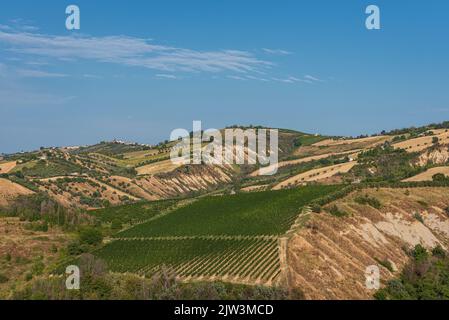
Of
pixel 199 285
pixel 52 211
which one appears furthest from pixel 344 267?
pixel 52 211

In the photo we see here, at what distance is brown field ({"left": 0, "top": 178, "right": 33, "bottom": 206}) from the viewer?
158m

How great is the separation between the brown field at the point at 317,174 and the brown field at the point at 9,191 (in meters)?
70.3

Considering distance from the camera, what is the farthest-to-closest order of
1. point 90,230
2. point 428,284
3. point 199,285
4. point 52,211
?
point 52,211 → point 90,230 → point 428,284 → point 199,285

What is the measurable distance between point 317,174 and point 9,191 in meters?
87.5

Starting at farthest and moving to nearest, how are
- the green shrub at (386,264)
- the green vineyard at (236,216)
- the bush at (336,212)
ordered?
the bush at (336,212), the green vineyard at (236,216), the green shrub at (386,264)

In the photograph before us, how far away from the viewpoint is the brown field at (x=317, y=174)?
177000 mm

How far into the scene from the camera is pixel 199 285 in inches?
2901

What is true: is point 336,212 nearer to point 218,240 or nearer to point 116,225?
point 218,240

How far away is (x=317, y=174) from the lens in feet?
603

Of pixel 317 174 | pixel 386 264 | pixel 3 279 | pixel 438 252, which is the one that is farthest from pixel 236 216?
pixel 317 174

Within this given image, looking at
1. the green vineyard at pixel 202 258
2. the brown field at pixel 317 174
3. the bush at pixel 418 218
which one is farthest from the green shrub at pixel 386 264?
the brown field at pixel 317 174

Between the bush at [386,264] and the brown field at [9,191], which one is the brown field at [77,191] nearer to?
the brown field at [9,191]
